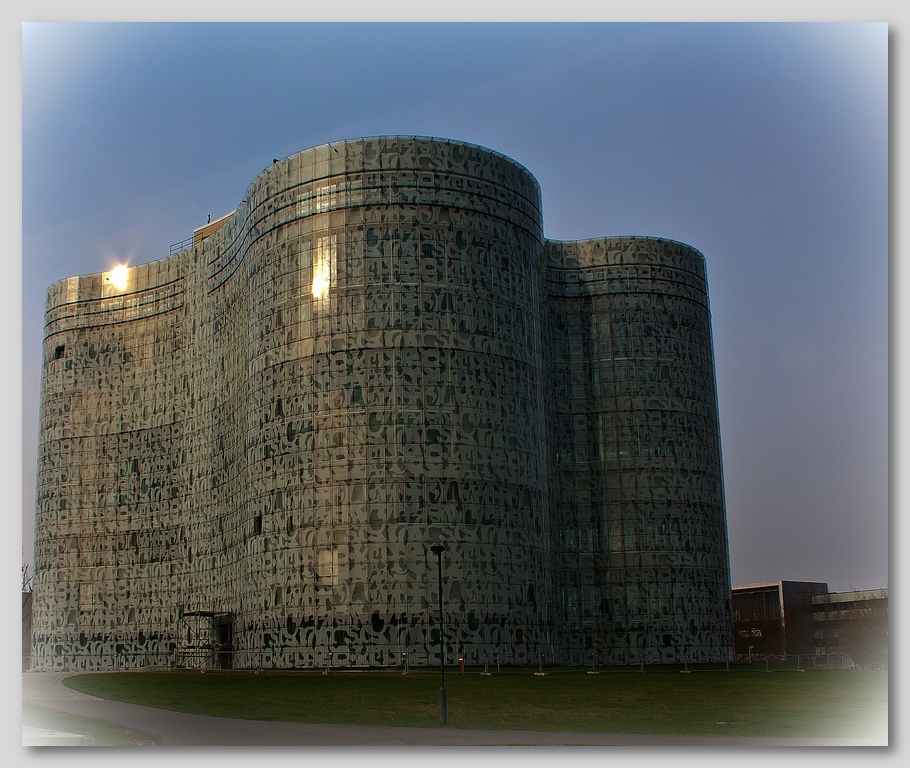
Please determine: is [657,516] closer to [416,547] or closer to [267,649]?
[416,547]

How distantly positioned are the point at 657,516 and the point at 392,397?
2497cm

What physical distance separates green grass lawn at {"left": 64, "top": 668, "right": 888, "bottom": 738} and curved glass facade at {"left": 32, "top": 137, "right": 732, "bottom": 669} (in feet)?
28.4

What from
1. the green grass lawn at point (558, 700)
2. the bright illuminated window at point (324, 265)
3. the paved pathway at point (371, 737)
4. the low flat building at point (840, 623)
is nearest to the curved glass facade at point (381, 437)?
the bright illuminated window at point (324, 265)

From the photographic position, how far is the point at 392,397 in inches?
2299

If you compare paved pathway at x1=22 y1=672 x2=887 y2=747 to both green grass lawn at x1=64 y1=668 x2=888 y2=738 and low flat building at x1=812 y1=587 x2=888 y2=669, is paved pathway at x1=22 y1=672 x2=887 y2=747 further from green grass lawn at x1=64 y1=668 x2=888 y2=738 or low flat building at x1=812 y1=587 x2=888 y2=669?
low flat building at x1=812 y1=587 x2=888 y2=669

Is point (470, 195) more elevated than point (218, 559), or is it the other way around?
point (470, 195)

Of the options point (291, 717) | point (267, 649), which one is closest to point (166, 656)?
point (267, 649)

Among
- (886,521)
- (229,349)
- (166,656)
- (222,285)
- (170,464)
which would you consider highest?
(222,285)

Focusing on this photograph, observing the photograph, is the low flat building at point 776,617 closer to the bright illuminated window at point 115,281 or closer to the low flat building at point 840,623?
the low flat building at point 840,623

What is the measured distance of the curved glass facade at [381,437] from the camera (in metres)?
57.9

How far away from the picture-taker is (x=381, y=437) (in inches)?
2286

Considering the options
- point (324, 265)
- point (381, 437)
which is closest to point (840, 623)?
point (381, 437)

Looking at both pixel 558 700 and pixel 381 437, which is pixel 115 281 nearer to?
pixel 381 437

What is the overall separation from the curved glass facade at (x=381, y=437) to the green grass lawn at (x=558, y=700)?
28.4 ft
